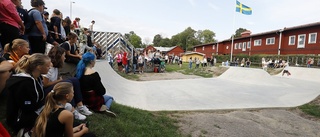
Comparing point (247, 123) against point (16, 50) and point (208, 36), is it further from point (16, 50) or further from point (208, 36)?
point (208, 36)

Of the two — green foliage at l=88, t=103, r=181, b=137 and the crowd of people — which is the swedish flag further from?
the crowd of people

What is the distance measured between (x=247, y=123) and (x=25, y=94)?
4762 mm

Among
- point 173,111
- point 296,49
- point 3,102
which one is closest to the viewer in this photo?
point 3,102

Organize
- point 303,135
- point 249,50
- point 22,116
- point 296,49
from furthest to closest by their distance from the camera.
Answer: point 249,50
point 296,49
point 303,135
point 22,116

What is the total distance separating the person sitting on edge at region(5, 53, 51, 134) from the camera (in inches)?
97.7

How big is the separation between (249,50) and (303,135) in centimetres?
3342

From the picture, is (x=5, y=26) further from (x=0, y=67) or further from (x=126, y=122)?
(x=126, y=122)

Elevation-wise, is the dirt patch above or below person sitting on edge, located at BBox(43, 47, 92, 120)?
below

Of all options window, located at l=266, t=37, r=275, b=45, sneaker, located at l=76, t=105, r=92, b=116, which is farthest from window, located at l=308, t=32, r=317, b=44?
sneaker, located at l=76, t=105, r=92, b=116

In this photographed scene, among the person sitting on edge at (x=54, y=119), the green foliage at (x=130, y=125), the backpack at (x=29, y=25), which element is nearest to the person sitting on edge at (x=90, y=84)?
the green foliage at (x=130, y=125)

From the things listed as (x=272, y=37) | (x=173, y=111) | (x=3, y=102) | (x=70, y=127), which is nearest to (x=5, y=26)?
(x=3, y=102)


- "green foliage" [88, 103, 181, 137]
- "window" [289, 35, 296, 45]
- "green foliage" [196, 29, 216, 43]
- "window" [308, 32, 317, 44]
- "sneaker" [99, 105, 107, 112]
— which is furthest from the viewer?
"green foliage" [196, 29, 216, 43]

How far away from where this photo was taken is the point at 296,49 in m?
26.6

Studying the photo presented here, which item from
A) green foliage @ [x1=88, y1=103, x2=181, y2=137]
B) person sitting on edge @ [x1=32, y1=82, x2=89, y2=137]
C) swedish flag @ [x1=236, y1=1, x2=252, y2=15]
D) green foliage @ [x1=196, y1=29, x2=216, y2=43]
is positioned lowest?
green foliage @ [x1=88, y1=103, x2=181, y2=137]
